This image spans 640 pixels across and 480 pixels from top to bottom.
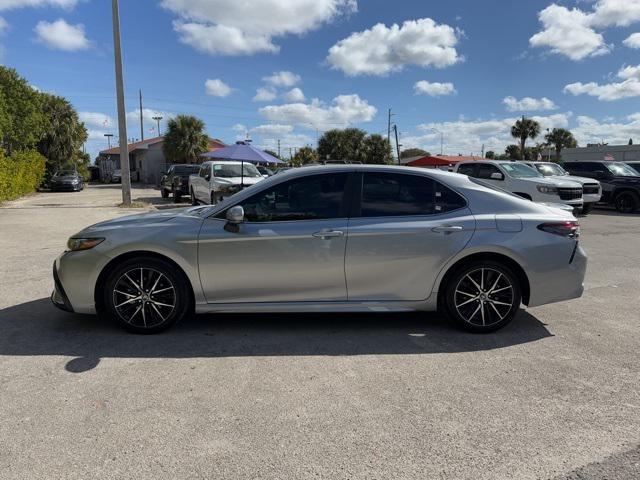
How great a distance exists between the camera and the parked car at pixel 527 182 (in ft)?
46.7

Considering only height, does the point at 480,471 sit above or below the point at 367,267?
below

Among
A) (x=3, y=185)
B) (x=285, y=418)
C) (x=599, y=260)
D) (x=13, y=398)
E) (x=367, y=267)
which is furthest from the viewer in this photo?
(x=3, y=185)

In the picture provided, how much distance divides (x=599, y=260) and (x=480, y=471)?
7.16 m

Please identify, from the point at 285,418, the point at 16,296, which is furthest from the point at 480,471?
the point at 16,296

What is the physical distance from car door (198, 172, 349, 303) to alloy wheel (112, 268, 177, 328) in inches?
14.7

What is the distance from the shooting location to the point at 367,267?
4.44 metres

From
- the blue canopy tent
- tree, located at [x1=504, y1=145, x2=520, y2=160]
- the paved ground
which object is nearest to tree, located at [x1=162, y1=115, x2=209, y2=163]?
the blue canopy tent

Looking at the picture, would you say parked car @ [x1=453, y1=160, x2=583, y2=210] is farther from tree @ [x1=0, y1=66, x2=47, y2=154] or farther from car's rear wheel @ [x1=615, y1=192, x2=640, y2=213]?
tree @ [x1=0, y1=66, x2=47, y2=154]

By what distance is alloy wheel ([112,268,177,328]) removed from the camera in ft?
14.6

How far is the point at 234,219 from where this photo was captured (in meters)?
4.32

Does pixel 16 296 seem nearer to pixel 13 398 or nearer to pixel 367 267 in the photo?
pixel 13 398

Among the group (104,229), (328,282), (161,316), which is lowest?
(161,316)

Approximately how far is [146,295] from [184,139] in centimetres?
4095

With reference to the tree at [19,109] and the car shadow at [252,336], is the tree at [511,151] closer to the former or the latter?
the tree at [19,109]
